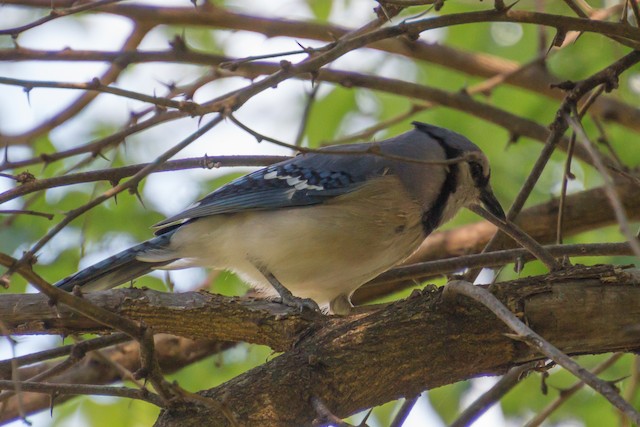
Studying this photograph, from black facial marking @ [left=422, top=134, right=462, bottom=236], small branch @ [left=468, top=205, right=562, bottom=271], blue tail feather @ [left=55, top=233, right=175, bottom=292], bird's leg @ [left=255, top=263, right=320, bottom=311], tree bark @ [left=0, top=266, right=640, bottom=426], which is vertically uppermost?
black facial marking @ [left=422, top=134, right=462, bottom=236]

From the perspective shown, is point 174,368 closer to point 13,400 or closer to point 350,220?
point 13,400

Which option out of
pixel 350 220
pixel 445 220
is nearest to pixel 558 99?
pixel 445 220

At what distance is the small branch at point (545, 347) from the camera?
1954mm

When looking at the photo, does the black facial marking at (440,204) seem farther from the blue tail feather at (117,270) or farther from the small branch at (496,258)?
the blue tail feather at (117,270)

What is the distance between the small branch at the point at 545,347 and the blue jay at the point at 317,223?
1.28 meters

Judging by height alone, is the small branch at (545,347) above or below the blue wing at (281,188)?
below

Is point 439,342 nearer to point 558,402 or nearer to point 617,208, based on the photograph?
point 617,208

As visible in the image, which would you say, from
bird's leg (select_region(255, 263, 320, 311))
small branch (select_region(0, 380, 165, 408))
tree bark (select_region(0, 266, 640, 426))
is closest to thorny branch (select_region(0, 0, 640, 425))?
small branch (select_region(0, 380, 165, 408))

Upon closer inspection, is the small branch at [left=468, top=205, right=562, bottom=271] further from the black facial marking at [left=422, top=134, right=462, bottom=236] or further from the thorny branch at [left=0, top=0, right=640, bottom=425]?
the black facial marking at [left=422, top=134, right=462, bottom=236]

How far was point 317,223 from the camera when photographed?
418 cm

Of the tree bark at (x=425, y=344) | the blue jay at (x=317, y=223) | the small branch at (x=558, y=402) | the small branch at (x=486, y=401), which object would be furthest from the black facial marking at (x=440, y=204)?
the tree bark at (x=425, y=344)

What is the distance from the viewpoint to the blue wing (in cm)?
443

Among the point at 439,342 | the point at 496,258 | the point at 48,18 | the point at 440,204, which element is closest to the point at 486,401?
the point at 496,258

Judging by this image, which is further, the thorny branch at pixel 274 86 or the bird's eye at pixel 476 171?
the bird's eye at pixel 476 171
